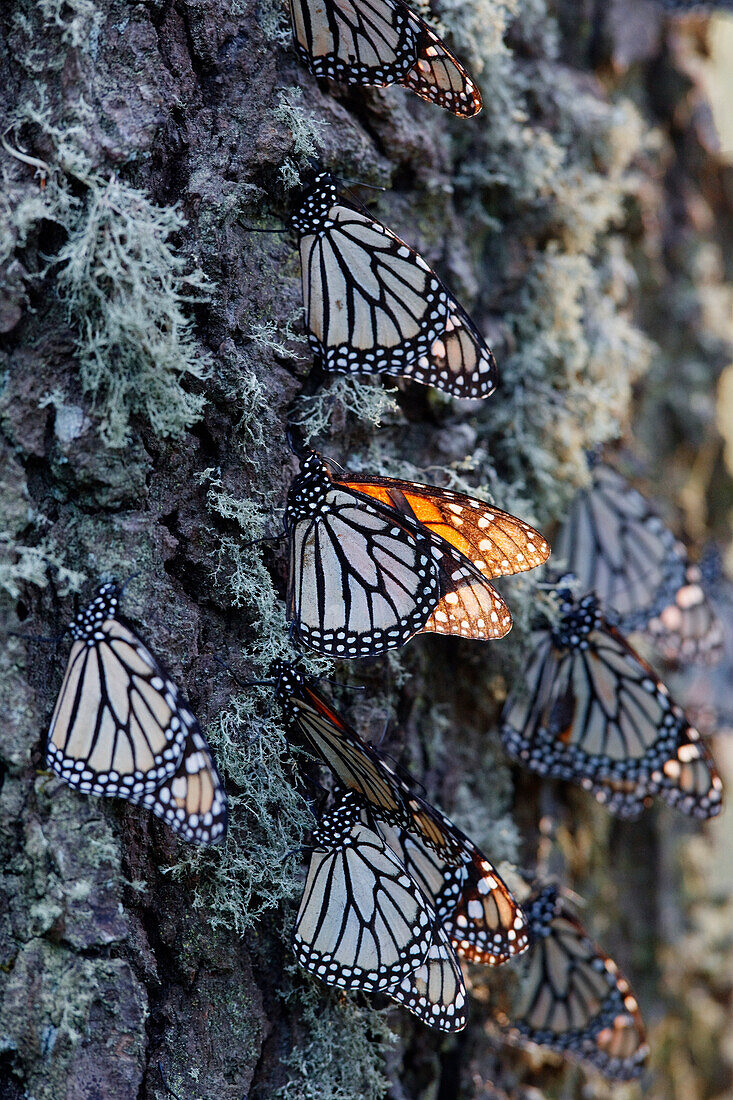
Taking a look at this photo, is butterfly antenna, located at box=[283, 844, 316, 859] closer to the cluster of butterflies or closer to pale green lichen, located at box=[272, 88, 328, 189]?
the cluster of butterflies

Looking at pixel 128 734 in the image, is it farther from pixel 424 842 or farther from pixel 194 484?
pixel 424 842

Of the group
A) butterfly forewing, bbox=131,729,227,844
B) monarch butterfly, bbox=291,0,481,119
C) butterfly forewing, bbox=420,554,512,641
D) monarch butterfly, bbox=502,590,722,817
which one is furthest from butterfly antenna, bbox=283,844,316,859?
monarch butterfly, bbox=291,0,481,119

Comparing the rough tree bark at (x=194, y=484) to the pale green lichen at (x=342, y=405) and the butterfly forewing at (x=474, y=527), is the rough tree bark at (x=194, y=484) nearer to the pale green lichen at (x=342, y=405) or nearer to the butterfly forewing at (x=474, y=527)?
the pale green lichen at (x=342, y=405)

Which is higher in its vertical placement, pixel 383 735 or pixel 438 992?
pixel 383 735

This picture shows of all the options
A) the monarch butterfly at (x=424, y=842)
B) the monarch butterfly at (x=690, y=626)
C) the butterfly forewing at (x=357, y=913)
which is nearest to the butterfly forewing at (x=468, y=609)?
the monarch butterfly at (x=424, y=842)

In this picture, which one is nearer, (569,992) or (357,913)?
(357,913)

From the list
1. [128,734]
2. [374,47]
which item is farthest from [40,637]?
[374,47]
